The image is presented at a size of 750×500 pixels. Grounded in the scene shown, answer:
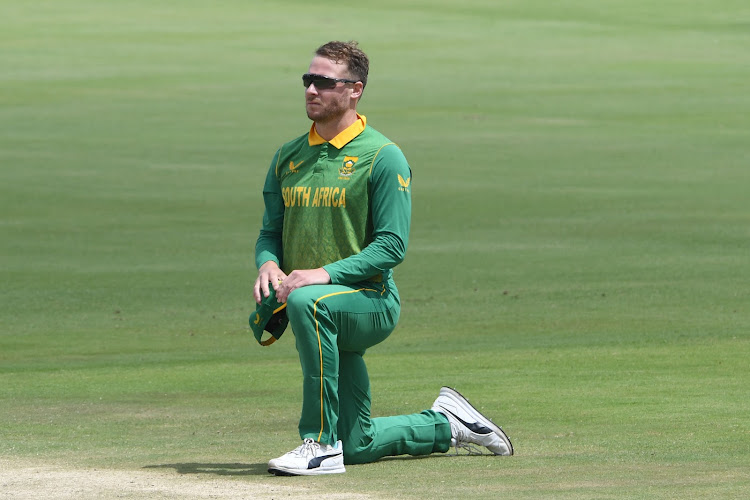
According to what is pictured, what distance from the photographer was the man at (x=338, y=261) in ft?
20.8

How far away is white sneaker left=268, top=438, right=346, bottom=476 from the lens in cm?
619

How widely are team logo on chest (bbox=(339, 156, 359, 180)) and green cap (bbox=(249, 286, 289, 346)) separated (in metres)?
0.58

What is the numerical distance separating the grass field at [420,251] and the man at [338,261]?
0.17 meters

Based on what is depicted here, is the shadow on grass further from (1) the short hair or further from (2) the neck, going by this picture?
(1) the short hair

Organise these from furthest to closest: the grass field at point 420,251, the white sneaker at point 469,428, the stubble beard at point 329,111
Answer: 1. the grass field at point 420,251
2. the white sneaker at point 469,428
3. the stubble beard at point 329,111

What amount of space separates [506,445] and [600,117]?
23.2m

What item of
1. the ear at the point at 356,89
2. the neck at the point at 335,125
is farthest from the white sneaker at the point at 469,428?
the ear at the point at 356,89

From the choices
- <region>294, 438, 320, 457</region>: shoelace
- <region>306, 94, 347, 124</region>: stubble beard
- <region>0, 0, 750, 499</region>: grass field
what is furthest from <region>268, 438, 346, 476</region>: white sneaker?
<region>306, 94, 347, 124</region>: stubble beard

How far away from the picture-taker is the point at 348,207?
256 inches

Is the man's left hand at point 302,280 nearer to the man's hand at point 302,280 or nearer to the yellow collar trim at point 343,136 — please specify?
the man's hand at point 302,280

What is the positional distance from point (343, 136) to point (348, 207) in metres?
0.33

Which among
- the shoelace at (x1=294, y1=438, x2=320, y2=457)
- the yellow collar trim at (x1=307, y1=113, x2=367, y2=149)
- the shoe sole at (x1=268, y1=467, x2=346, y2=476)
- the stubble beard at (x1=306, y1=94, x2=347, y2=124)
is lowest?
the shoe sole at (x1=268, y1=467, x2=346, y2=476)

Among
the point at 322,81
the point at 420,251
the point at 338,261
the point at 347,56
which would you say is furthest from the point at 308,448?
the point at 420,251

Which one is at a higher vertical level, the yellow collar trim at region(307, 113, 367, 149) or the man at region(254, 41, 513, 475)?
the yellow collar trim at region(307, 113, 367, 149)
